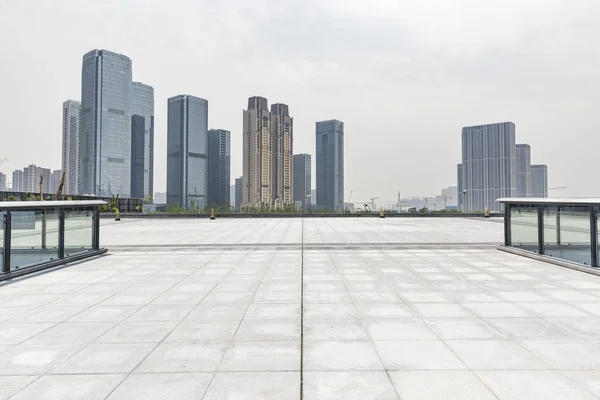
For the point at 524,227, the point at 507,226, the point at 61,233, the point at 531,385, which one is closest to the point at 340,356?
the point at 531,385

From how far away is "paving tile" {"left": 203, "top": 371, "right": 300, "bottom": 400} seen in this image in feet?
10.3

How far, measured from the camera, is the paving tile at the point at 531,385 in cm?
313

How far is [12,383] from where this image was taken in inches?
134

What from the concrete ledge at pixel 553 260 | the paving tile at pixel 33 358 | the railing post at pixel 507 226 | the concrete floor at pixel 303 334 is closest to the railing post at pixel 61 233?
the concrete floor at pixel 303 334

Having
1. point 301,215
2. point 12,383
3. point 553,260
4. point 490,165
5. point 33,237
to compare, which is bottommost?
point 12,383

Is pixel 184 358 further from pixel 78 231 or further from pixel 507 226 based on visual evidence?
pixel 507 226

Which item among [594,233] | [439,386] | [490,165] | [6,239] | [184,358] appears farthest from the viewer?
[490,165]

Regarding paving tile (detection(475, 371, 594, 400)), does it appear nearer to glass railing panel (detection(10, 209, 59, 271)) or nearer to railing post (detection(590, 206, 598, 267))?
railing post (detection(590, 206, 598, 267))

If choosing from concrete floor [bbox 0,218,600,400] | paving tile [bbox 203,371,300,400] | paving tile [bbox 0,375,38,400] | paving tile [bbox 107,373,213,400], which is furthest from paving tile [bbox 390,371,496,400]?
paving tile [bbox 0,375,38,400]

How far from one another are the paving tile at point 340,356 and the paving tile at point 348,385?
12 cm

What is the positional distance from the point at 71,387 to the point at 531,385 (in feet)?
13.9

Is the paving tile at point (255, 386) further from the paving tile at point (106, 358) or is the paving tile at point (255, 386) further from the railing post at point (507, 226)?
the railing post at point (507, 226)

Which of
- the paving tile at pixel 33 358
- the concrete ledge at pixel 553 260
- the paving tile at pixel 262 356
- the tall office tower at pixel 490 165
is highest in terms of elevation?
the tall office tower at pixel 490 165

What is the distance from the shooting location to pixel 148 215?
3691cm
